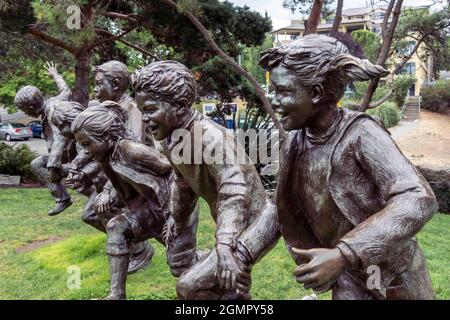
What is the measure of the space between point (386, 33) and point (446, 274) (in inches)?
171

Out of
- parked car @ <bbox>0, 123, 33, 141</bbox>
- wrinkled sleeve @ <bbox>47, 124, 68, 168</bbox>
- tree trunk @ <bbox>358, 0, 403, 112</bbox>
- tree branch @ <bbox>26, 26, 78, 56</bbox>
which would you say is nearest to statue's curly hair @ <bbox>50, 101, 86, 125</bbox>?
wrinkled sleeve @ <bbox>47, 124, 68, 168</bbox>

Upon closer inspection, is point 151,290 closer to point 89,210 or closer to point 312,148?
point 89,210

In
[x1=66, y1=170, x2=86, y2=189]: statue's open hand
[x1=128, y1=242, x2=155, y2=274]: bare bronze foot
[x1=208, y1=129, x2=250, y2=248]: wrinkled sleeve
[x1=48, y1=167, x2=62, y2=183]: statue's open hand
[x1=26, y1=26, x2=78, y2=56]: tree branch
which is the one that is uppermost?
[x1=26, y1=26, x2=78, y2=56]: tree branch

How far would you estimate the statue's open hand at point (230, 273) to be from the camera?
6.52 ft

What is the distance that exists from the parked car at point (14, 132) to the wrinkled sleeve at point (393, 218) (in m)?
28.2

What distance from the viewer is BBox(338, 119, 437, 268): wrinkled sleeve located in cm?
152

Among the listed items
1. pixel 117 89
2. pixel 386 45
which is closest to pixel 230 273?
pixel 117 89

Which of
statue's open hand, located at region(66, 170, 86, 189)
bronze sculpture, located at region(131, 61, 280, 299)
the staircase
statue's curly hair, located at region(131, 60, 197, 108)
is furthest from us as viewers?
the staircase

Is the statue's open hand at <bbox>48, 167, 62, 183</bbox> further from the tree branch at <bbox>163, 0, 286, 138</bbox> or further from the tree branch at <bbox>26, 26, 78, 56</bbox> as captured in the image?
the tree branch at <bbox>26, 26, 78, 56</bbox>

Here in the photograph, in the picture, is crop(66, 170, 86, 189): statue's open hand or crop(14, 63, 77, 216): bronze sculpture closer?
crop(66, 170, 86, 189): statue's open hand

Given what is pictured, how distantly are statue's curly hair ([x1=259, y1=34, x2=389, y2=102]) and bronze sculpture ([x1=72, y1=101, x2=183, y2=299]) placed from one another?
1.83 m

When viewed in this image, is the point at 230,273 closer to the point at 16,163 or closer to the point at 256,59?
the point at 16,163

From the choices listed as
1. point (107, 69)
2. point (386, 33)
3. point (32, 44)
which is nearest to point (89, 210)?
point (107, 69)

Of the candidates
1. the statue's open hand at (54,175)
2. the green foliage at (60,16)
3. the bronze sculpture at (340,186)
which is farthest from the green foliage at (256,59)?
the bronze sculpture at (340,186)
